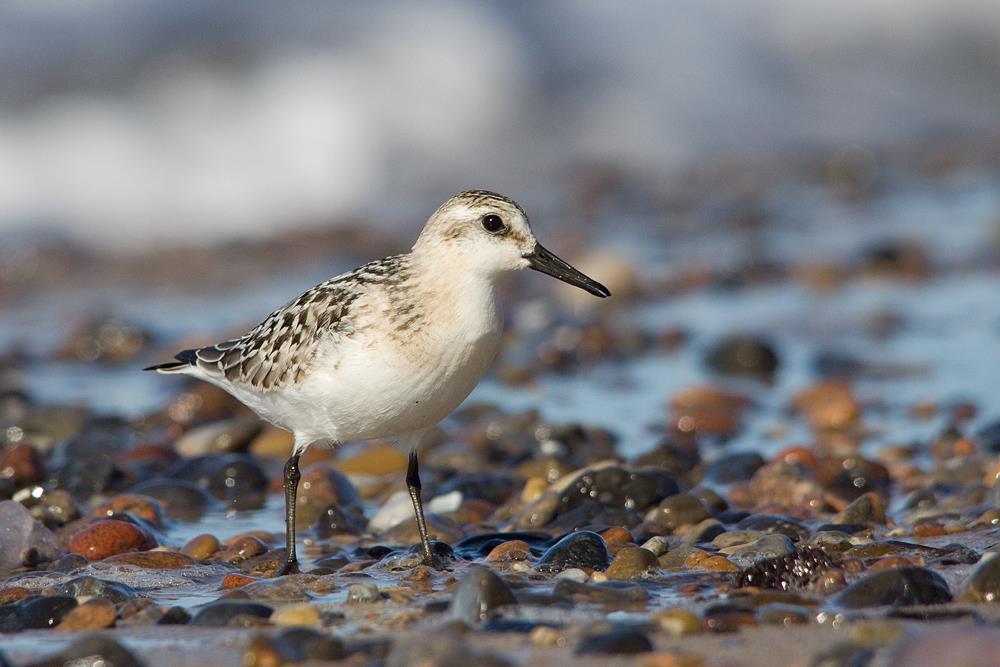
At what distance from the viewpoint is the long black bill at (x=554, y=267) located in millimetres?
6234

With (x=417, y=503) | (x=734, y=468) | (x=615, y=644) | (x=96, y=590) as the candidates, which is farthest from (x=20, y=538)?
(x=734, y=468)

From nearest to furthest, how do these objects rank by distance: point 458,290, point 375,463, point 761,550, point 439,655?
point 439,655, point 761,550, point 458,290, point 375,463

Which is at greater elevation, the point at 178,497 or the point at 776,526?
the point at 178,497

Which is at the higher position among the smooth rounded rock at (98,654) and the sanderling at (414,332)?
the sanderling at (414,332)

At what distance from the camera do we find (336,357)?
6.21 metres

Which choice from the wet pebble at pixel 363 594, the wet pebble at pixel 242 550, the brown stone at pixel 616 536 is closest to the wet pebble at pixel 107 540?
the wet pebble at pixel 242 550

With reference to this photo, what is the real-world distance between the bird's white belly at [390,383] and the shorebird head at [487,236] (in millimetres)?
350

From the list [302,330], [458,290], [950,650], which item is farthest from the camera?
[302,330]

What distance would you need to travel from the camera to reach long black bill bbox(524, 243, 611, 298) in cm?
623

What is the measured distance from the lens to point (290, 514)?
649 cm

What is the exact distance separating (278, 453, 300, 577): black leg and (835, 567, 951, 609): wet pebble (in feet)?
8.51

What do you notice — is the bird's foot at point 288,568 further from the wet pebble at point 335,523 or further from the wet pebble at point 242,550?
the wet pebble at point 335,523

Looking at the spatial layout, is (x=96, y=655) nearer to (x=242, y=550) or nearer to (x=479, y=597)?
(x=479, y=597)

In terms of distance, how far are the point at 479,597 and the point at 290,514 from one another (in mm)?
1671
